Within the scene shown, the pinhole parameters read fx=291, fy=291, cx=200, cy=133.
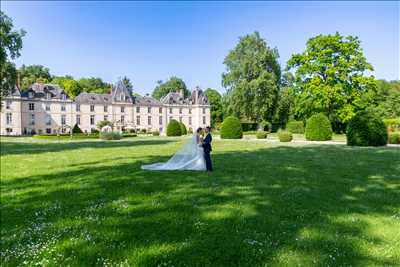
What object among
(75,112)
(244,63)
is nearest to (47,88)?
(75,112)

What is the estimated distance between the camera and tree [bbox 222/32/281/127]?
4725cm

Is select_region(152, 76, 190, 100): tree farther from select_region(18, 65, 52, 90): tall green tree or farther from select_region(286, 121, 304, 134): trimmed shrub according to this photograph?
select_region(286, 121, 304, 134): trimmed shrub

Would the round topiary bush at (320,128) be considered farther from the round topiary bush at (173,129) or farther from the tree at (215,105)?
the tree at (215,105)

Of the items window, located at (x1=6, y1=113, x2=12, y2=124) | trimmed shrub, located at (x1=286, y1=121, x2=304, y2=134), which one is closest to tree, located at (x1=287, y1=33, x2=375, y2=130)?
trimmed shrub, located at (x1=286, y1=121, x2=304, y2=134)

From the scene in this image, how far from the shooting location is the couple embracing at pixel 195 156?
10719 mm

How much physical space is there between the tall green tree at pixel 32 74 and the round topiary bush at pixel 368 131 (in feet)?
251

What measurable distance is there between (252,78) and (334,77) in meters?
15.1

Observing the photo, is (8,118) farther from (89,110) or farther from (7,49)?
(7,49)

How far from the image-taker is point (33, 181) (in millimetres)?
8586

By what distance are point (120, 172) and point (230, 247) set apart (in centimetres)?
679

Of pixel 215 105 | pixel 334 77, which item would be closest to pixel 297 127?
pixel 334 77

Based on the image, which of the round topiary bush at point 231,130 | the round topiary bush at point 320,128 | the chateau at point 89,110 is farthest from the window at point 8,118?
the round topiary bush at point 320,128

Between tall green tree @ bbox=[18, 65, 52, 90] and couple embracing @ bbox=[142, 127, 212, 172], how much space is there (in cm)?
7763

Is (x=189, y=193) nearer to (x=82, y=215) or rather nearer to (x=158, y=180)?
(x=158, y=180)
